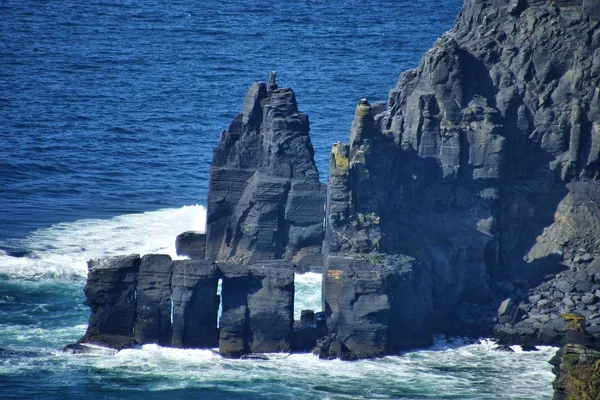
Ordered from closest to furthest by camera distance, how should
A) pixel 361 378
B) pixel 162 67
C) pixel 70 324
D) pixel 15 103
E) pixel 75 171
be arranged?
pixel 361 378 < pixel 70 324 < pixel 75 171 < pixel 15 103 < pixel 162 67

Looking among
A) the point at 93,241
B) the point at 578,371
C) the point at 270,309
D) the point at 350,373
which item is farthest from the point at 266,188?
the point at 578,371

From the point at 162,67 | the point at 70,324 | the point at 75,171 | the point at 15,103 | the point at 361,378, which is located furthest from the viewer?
the point at 162,67

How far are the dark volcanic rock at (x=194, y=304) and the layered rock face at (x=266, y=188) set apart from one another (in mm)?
10821

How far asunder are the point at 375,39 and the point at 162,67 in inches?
913

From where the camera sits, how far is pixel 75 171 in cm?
15600

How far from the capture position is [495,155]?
371 ft

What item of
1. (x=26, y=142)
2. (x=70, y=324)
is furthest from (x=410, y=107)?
(x=26, y=142)

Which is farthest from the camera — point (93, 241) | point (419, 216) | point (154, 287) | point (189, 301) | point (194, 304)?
point (93, 241)

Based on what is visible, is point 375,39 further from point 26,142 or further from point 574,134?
point 574,134

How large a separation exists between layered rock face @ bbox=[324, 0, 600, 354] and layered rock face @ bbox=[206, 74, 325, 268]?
4.70 m

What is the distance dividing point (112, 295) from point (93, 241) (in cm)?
2457

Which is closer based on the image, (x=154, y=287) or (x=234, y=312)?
(x=234, y=312)

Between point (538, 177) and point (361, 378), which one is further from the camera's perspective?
point (538, 177)

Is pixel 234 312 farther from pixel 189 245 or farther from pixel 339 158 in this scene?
pixel 189 245
